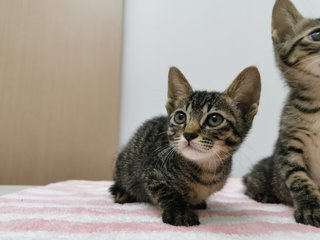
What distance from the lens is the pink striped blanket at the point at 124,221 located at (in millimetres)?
889

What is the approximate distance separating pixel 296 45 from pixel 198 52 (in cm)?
130

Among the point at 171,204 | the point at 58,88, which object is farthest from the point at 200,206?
the point at 58,88

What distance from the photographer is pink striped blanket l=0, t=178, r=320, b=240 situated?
89cm

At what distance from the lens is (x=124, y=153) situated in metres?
1.56

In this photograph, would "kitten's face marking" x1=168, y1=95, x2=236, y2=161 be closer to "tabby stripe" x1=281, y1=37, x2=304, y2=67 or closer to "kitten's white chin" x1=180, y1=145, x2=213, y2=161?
"kitten's white chin" x1=180, y1=145, x2=213, y2=161

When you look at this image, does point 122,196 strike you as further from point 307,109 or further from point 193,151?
point 307,109

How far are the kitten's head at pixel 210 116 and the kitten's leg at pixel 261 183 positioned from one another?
0.45 meters

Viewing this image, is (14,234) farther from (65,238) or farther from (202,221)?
(202,221)

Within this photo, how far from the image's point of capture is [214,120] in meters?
1.12

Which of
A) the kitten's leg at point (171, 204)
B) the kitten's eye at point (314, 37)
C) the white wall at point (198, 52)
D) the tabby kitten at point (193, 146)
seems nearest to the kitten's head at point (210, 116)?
the tabby kitten at point (193, 146)

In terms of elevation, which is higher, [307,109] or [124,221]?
[307,109]

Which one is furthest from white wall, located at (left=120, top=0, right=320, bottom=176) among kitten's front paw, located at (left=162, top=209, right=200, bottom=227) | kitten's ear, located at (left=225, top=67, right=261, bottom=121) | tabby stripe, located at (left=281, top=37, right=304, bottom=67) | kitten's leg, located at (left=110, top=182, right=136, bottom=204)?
kitten's front paw, located at (left=162, top=209, right=200, bottom=227)

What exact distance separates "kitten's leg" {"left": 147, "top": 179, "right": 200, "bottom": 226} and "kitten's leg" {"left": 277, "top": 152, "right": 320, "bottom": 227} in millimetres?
363

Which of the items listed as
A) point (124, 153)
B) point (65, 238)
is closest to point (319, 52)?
point (124, 153)
